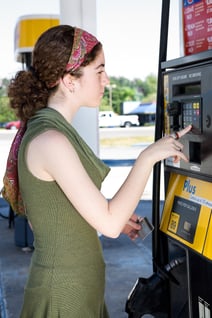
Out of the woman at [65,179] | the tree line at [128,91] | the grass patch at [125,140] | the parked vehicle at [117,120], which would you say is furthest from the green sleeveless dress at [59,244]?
the tree line at [128,91]

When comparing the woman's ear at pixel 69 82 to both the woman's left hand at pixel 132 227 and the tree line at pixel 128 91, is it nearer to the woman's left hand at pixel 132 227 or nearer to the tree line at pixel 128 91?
the woman's left hand at pixel 132 227

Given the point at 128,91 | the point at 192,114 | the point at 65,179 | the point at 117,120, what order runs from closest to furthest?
the point at 65,179
the point at 192,114
the point at 117,120
the point at 128,91

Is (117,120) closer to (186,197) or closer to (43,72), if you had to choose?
(186,197)

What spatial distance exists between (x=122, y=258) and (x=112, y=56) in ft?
101

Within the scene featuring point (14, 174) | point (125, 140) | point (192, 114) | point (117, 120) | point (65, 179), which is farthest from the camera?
point (117, 120)

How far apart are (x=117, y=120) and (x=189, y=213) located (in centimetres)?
3262

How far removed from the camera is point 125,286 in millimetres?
4430

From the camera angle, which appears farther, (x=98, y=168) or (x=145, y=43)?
(x=145, y=43)

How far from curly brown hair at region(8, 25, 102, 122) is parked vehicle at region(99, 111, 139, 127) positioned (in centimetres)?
3086

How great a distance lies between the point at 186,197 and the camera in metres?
2.23

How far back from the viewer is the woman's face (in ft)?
5.98

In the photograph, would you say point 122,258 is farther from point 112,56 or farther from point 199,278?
point 112,56

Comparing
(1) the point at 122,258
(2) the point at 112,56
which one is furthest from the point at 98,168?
(2) the point at 112,56

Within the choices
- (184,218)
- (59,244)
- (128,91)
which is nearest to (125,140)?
(128,91)
